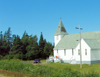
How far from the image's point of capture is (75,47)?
38.2 meters

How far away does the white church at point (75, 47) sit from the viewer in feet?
113

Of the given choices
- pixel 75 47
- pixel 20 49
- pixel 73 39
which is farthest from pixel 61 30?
pixel 20 49

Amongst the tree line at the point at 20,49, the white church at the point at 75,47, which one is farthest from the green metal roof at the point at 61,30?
the tree line at the point at 20,49

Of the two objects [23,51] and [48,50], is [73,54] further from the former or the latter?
[48,50]

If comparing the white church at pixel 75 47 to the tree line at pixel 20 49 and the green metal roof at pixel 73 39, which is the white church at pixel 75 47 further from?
the tree line at pixel 20 49

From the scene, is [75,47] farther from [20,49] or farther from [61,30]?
[20,49]

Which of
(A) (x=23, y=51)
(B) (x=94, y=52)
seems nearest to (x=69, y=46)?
(B) (x=94, y=52)

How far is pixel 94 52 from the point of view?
34500mm

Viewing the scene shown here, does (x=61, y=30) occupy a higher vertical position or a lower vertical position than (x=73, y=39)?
Answer: higher

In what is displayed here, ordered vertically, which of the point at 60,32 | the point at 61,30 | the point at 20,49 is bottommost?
the point at 20,49

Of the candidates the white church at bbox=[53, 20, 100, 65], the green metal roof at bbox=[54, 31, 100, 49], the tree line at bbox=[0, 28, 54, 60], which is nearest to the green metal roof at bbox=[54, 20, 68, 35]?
the white church at bbox=[53, 20, 100, 65]

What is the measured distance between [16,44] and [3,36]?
1273cm

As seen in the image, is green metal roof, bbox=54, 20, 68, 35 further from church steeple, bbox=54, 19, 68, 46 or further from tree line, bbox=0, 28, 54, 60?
tree line, bbox=0, 28, 54, 60

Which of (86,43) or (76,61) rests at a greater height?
(86,43)
